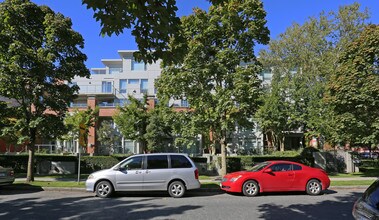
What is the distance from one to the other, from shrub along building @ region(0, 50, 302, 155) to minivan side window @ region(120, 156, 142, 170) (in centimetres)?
2430

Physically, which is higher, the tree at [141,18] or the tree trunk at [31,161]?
the tree at [141,18]

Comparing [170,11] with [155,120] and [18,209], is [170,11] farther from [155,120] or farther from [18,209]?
[155,120]

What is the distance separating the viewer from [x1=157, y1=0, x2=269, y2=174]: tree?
709 inches

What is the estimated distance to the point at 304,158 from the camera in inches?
989

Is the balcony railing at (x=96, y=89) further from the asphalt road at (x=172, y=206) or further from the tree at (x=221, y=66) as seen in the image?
the asphalt road at (x=172, y=206)

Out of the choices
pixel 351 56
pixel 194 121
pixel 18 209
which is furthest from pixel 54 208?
pixel 351 56

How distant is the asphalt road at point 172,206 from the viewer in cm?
923

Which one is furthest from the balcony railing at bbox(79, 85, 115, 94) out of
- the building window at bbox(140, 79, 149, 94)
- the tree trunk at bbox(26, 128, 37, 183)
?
the tree trunk at bbox(26, 128, 37, 183)

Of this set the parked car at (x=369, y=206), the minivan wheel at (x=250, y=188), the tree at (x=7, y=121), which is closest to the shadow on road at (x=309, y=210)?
the minivan wheel at (x=250, y=188)

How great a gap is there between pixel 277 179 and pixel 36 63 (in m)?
11.9

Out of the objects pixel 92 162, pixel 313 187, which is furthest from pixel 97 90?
pixel 313 187

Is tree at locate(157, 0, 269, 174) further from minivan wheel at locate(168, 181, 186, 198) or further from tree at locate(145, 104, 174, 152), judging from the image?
tree at locate(145, 104, 174, 152)

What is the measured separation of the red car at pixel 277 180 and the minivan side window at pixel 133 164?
352 centimetres

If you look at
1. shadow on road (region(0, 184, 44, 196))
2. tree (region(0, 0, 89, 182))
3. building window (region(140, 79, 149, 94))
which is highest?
building window (region(140, 79, 149, 94))
